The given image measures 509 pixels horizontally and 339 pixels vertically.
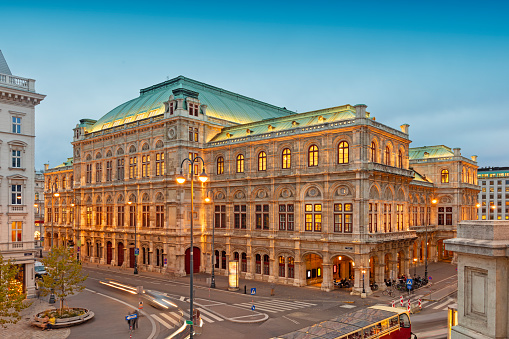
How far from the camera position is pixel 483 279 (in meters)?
9.05

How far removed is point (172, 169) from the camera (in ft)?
189

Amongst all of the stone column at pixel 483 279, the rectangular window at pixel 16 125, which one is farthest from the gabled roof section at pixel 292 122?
the stone column at pixel 483 279

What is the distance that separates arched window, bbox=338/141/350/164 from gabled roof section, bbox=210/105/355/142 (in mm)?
3079

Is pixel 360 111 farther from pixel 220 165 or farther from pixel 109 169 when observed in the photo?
pixel 109 169

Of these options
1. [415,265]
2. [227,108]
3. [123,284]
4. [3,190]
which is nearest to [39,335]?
[3,190]

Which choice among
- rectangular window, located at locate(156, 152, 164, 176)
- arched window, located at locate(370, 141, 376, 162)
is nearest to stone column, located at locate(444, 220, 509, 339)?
arched window, located at locate(370, 141, 376, 162)

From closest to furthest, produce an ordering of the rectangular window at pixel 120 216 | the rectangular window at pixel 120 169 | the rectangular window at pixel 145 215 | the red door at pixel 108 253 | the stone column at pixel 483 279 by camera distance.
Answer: the stone column at pixel 483 279, the rectangular window at pixel 145 215, the rectangular window at pixel 120 216, the rectangular window at pixel 120 169, the red door at pixel 108 253

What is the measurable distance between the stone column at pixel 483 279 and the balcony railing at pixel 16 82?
4281 centimetres

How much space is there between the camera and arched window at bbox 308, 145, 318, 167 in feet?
158

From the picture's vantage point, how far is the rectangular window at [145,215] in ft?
203

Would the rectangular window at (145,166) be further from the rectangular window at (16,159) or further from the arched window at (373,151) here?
the arched window at (373,151)

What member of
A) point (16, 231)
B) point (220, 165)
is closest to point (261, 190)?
point (220, 165)

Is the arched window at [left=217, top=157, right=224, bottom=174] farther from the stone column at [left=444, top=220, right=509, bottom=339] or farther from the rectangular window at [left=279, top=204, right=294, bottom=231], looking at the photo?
the stone column at [left=444, top=220, right=509, bottom=339]

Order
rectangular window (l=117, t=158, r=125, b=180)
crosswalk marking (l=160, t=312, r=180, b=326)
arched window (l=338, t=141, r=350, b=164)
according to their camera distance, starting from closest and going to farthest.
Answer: crosswalk marking (l=160, t=312, r=180, b=326) → arched window (l=338, t=141, r=350, b=164) → rectangular window (l=117, t=158, r=125, b=180)
